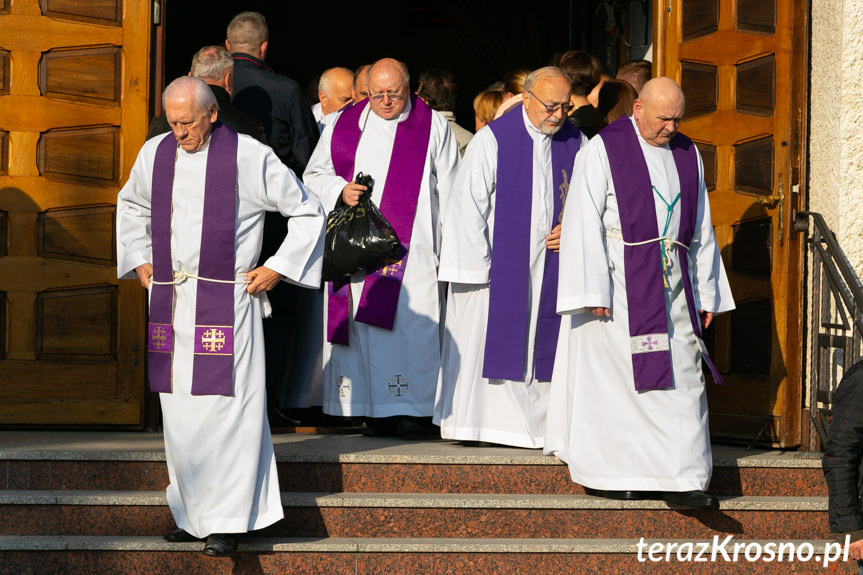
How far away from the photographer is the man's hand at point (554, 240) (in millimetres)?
6797

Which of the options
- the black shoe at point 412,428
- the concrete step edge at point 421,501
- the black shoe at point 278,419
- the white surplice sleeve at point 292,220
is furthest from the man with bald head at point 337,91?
the concrete step edge at point 421,501

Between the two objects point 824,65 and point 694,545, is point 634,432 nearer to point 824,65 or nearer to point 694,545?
point 694,545

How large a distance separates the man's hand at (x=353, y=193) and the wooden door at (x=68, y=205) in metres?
1.28

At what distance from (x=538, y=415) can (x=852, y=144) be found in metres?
2.26

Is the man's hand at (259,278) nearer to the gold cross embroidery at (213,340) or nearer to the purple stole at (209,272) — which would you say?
the purple stole at (209,272)

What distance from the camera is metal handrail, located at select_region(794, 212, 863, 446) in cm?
672

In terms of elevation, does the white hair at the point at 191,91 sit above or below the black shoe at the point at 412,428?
above

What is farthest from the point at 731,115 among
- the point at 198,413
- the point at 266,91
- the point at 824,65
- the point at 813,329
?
the point at 198,413

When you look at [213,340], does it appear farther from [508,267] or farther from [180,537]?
[508,267]

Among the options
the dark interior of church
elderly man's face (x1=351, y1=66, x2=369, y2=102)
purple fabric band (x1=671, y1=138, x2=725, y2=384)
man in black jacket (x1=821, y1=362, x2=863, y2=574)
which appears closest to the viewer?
man in black jacket (x1=821, y1=362, x2=863, y2=574)

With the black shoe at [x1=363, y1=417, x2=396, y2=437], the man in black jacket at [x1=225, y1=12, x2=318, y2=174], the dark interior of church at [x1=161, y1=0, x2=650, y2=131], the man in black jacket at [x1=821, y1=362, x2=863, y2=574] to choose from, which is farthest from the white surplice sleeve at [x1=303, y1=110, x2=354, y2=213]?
the dark interior of church at [x1=161, y1=0, x2=650, y2=131]

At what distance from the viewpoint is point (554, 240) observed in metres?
6.80

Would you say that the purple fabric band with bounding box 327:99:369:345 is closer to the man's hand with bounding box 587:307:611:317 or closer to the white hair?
the man's hand with bounding box 587:307:611:317

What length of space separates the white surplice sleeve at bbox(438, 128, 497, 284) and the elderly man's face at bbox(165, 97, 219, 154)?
170 cm
